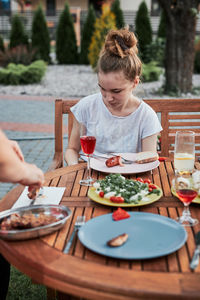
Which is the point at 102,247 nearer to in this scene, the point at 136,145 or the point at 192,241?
the point at 192,241

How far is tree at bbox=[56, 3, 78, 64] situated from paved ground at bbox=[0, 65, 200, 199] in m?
1.52

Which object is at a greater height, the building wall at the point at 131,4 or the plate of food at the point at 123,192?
the building wall at the point at 131,4

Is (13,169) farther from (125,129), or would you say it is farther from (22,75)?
(22,75)

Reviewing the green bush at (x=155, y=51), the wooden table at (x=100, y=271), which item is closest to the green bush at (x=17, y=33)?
the green bush at (x=155, y=51)

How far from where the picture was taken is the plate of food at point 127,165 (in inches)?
95.1

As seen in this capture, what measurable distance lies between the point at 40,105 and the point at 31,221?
8843mm

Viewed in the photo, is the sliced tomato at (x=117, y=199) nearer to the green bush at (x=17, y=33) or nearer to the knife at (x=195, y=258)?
the knife at (x=195, y=258)

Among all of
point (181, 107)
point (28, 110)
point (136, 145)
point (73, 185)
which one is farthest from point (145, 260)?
point (28, 110)

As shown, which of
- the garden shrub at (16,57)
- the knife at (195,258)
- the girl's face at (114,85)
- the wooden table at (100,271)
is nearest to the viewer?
the wooden table at (100,271)

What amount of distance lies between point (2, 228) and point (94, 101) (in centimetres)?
168

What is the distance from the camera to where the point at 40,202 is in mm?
2000

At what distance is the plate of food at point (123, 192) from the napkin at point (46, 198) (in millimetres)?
167

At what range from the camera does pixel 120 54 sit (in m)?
2.73

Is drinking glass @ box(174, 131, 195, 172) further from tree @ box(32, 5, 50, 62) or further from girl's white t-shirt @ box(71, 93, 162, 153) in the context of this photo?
tree @ box(32, 5, 50, 62)
